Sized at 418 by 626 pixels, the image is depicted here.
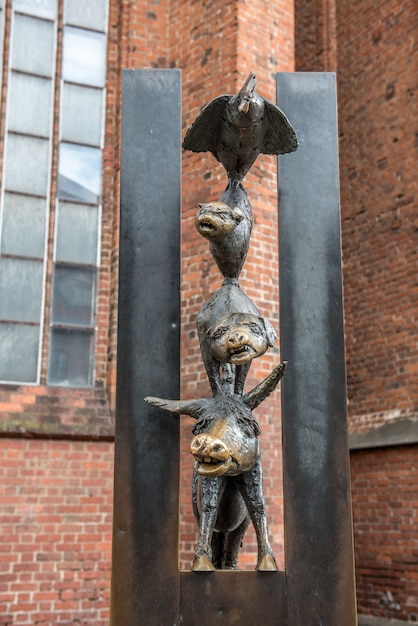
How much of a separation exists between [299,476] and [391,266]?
613cm

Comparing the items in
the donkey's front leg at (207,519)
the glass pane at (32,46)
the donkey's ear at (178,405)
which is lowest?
the donkey's front leg at (207,519)

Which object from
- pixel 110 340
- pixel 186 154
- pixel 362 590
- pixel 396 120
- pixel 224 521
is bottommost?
pixel 362 590

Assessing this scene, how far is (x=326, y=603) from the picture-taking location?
249 cm

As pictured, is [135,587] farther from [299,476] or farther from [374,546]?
[374,546]

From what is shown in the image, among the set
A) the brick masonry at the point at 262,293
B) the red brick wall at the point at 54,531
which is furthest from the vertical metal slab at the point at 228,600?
the red brick wall at the point at 54,531

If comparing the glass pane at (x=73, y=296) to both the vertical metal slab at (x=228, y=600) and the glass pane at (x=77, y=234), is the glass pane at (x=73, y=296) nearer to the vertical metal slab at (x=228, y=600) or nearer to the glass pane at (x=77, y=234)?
the glass pane at (x=77, y=234)

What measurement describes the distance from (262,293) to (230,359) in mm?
3991

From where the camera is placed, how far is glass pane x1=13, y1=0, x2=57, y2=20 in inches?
284

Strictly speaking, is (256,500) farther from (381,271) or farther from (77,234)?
(381,271)

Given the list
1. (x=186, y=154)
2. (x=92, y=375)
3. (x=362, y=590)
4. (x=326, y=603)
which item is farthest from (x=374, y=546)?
(x=326, y=603)

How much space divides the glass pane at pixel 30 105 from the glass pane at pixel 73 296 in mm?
1336

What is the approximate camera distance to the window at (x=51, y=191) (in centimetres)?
669

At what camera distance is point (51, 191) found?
7.02m

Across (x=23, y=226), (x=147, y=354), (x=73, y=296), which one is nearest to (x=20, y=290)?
(x=73, y=296)
